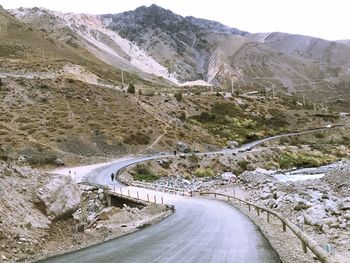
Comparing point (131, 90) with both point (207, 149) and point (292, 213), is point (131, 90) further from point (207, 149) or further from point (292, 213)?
point (292, 213)

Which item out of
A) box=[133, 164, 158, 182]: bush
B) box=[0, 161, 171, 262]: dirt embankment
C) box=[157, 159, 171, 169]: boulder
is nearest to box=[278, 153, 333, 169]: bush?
box=[157, 159, 171, 169]: boulder

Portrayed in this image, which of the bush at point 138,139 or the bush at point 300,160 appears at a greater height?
the bush at point 138,139

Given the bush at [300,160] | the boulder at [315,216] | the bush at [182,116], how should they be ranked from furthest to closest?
the bush at [182,116]
the bush at [300,160]
the boulder at [315,216]

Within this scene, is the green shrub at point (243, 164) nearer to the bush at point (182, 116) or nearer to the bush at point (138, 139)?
the bush at point (138, 139)

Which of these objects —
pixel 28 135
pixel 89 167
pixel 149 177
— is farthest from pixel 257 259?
pixel 28 135

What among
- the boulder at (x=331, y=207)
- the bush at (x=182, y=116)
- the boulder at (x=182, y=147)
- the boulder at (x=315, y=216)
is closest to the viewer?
the boulder at (x=315, y=216)

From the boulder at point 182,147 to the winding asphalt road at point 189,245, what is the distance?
2110 inches

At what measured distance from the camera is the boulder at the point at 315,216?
18.5 m

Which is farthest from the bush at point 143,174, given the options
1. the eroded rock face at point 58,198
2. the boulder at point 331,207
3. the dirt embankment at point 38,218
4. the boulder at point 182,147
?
the boulder at point 331,207

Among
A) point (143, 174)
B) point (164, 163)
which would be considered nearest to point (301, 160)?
point (164, 163)

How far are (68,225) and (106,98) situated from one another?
256ft

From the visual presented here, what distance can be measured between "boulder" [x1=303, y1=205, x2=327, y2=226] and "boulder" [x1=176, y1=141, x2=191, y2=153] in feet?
190

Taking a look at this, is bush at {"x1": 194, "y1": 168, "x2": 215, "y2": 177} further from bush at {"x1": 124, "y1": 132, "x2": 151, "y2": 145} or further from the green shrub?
bush at {"x1": 124, "y1": 132, "x2": 151, "y2": 145}

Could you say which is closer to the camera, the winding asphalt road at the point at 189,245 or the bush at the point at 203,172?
the winding asphalt road at the point at 189,245
